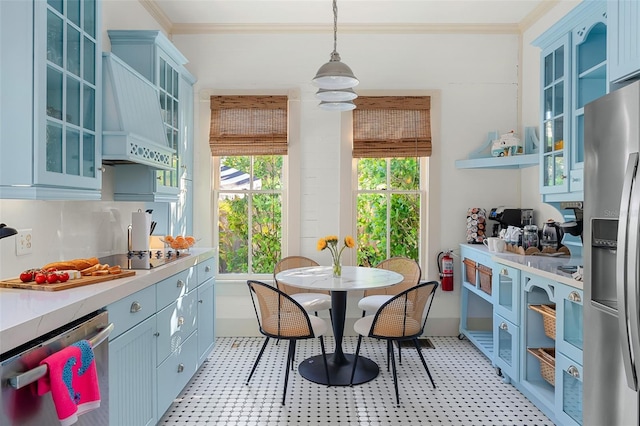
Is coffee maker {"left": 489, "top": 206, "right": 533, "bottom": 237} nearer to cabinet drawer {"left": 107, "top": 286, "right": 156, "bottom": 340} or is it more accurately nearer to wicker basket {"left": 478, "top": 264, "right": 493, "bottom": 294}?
wicker basket {"left": 478, "top": 264, "right": 493, "bottom": 294}

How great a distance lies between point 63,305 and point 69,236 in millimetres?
1094

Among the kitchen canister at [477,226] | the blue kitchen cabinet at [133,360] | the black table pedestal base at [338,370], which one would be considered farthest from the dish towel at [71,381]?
the kitchen canister at [477,226]

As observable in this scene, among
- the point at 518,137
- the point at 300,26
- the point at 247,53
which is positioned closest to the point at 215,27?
the point at 247,53

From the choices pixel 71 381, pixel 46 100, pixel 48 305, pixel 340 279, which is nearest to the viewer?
pixel 71 381

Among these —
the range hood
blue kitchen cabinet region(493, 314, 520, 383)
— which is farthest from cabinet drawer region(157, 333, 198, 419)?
blue kitchen cabinet region(493, 314, 520, 383)

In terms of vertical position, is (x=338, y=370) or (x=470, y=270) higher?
(x=470, y=270)

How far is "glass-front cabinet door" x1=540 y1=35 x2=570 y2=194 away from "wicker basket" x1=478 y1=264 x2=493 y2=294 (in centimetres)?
81

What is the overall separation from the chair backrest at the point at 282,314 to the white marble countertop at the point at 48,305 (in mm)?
808

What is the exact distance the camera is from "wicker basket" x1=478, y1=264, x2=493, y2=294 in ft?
11.4

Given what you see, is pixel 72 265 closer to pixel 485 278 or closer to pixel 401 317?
pixel 401 317

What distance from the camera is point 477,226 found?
4.12 metres

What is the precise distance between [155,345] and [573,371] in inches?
92.4

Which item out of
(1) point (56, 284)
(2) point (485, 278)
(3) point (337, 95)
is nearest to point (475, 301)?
(2) point (485, 278)

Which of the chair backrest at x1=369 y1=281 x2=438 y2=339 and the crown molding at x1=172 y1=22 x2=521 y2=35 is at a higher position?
the crown molding at x1=172 y1=22 x2=521 y2=35
